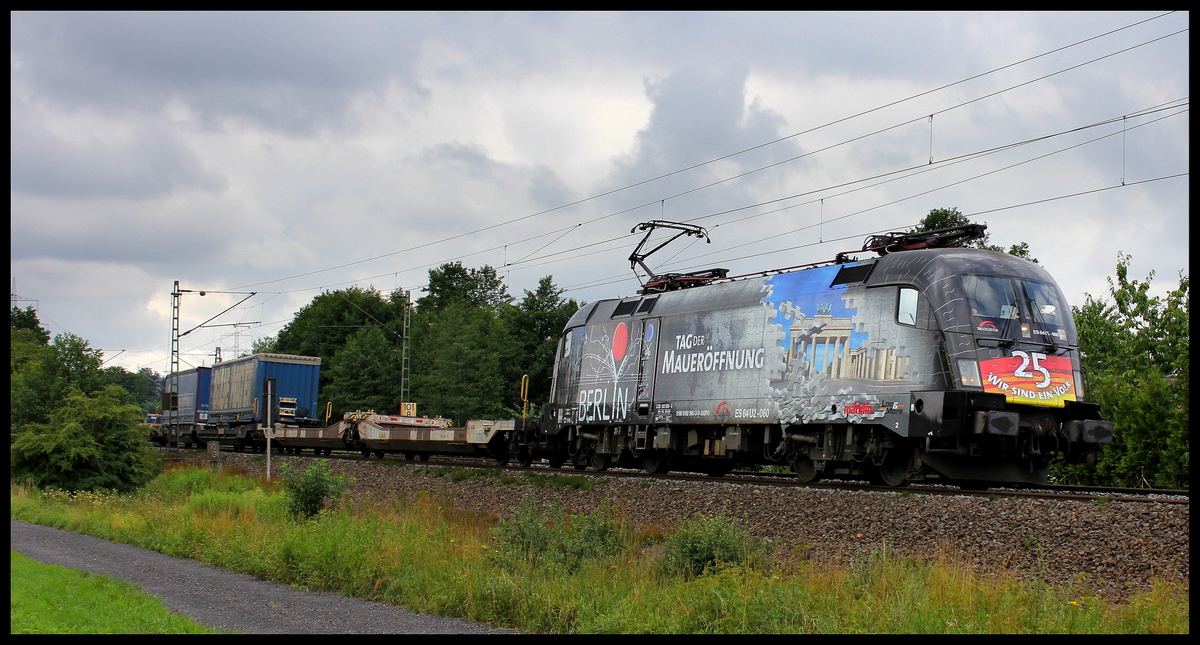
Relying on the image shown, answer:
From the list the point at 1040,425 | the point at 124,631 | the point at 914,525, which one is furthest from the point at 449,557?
the point at 1040,425

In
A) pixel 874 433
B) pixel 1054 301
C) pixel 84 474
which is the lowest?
pixel 84 474

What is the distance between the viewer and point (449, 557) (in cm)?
1355

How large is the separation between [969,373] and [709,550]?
5.33 metres

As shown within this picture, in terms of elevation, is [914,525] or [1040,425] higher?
[1040,425]

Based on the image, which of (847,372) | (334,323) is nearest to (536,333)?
(334,323)

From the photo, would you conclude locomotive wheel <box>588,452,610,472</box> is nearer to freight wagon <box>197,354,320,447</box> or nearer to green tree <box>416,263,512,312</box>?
freight wagon <box>197,354,320,447</box>

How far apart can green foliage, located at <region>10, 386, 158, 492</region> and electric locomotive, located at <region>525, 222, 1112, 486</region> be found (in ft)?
46.8

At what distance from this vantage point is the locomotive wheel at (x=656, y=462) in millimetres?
21469

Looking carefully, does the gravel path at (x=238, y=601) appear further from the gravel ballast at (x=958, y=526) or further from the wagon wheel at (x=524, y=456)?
the wagon wheel at (x=524, y=456)

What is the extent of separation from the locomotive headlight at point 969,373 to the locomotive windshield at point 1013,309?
0.50m

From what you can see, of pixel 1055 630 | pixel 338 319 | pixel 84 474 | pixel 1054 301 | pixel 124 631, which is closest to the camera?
pixel 1055 630

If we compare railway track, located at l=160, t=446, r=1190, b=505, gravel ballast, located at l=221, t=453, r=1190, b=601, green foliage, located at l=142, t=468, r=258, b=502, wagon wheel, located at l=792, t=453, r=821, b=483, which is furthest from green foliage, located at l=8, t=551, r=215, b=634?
green foliage, located at l=142, t=468, r=258, b=502

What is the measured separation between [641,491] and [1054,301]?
26.0 ft

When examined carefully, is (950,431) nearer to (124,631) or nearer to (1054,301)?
(1054,301)
